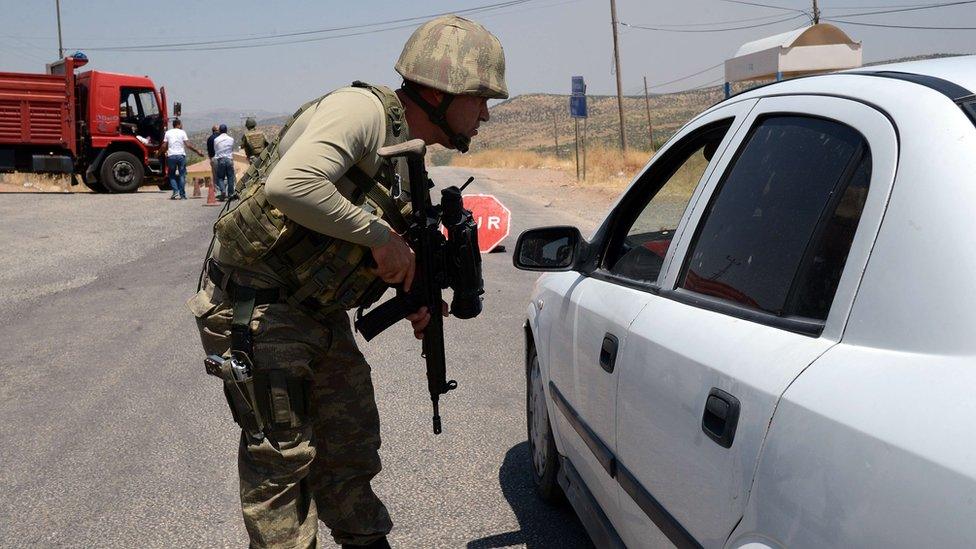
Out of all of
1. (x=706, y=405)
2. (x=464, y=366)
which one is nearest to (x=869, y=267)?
(x=706, y=405)

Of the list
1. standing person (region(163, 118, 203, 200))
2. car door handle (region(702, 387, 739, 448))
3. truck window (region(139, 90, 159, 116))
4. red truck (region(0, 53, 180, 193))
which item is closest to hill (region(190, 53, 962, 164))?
truck window (region(139, 90, 159, 116))

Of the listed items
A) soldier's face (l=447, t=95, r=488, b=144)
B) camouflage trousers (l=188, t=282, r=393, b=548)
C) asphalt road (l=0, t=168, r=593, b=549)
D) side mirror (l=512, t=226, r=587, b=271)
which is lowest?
asphalt road (l=0, t=168, r=593, b=549)

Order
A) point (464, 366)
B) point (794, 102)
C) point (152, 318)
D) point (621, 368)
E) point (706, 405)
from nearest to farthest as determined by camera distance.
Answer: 1. point (706, 405)
2. point (794, 102)
3. point (621, 368)
4. point (464, 366)
5. point (152, 318)

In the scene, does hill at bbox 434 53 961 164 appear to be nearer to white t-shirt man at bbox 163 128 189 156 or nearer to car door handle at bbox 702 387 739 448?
white t-shirt man at bbox 163 128 189 156

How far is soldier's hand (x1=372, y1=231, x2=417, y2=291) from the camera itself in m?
2.66

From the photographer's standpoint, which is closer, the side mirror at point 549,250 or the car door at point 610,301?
the car door at point 610,301

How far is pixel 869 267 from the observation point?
174 centimetres

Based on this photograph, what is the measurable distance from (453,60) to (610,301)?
2.89 feet

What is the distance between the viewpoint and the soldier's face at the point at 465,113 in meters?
2.90

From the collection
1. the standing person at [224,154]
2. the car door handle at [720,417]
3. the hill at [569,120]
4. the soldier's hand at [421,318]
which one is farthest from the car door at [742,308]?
the hill at [569,120]

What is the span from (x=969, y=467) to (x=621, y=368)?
52.4 inches

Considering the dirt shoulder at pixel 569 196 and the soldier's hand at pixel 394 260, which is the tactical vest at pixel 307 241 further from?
the dirt shoulder at pixel 569 196

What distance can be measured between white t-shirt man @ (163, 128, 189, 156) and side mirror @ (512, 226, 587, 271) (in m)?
20.8

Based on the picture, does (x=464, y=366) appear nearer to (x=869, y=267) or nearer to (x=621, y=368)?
(x=621, y=368)
